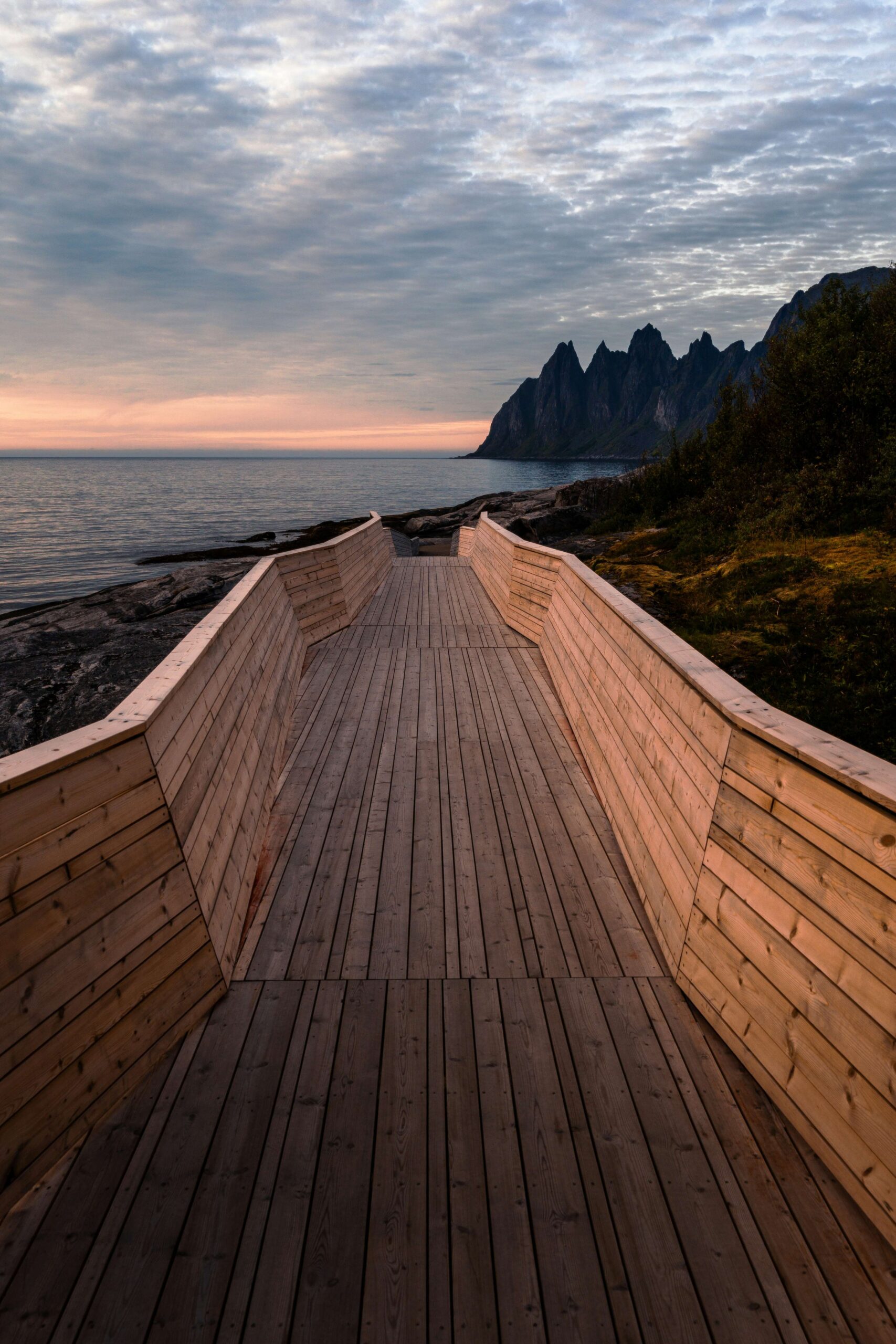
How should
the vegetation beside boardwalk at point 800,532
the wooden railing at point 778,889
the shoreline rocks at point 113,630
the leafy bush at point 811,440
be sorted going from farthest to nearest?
the leafy bush at point 811,440
the shoreline rocks at point 113,630
the vegetation beside boardwalk at point 800,532
the wooden railing at point 778,889

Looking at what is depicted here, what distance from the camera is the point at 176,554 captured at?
35.5m

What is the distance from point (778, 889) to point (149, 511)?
7048 centimetres

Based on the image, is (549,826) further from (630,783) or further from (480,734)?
(480,734)

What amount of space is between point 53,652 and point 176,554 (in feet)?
89.1

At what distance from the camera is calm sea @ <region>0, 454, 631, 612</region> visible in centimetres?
3278

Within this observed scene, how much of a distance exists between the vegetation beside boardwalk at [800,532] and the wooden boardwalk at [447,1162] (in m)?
4.17

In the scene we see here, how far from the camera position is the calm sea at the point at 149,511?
3278 cm

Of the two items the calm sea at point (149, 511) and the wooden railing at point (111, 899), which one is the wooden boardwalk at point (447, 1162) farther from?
the calm sea at point (149, 511)

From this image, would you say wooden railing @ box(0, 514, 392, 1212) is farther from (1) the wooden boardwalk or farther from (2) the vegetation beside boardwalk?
(2) the vegetation beside boardwalk

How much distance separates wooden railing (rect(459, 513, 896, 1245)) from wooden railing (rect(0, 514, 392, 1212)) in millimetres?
2305

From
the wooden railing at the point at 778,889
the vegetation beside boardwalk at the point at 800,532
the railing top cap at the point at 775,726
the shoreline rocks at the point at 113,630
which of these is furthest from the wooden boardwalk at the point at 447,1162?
the shoreline rocks at the point at 113,630

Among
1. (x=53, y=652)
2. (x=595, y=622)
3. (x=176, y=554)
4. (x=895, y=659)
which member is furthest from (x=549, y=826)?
(x=176, y=554)

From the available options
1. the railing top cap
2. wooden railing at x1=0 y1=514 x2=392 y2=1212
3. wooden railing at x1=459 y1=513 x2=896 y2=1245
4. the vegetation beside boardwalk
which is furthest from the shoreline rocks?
wooden railing at x1=459 y1=513 x2=896 y2=1245

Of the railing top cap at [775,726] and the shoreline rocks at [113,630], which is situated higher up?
the railing top cap at [775,726]
